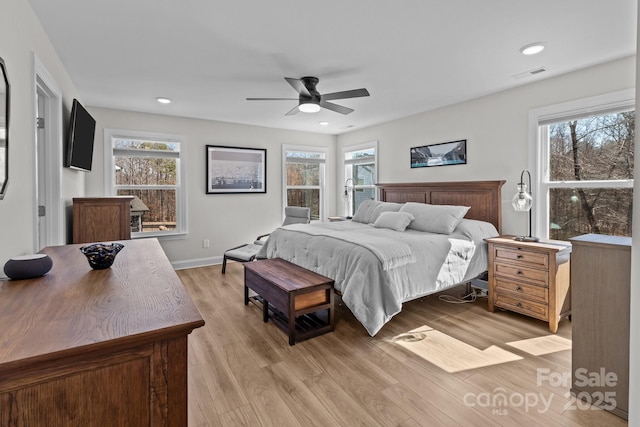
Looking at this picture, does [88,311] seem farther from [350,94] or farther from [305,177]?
[305,177]

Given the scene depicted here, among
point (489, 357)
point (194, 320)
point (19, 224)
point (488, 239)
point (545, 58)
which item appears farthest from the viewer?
point (488, 239)

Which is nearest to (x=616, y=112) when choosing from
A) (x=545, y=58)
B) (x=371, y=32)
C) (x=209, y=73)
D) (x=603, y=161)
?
(x=603, y=161)

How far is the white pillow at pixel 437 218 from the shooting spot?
361cm

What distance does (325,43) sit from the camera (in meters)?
2.64

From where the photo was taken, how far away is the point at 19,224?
1862 millimetres

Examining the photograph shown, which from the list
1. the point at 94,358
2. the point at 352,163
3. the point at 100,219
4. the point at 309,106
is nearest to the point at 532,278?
the point at 309,106

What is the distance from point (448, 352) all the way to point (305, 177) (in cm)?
455

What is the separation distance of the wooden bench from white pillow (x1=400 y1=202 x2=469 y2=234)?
1.49 metres

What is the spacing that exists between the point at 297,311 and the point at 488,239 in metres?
2.18

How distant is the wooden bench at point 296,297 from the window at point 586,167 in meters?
2.53

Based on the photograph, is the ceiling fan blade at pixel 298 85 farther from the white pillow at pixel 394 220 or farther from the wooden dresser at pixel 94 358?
the wooden dresser at pixel 94 358

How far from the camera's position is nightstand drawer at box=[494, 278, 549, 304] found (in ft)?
9.57

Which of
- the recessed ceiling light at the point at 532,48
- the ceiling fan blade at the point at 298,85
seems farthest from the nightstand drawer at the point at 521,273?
the ceiling fan blade at the point at 298,85

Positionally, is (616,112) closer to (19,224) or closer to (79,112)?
(19,224)
